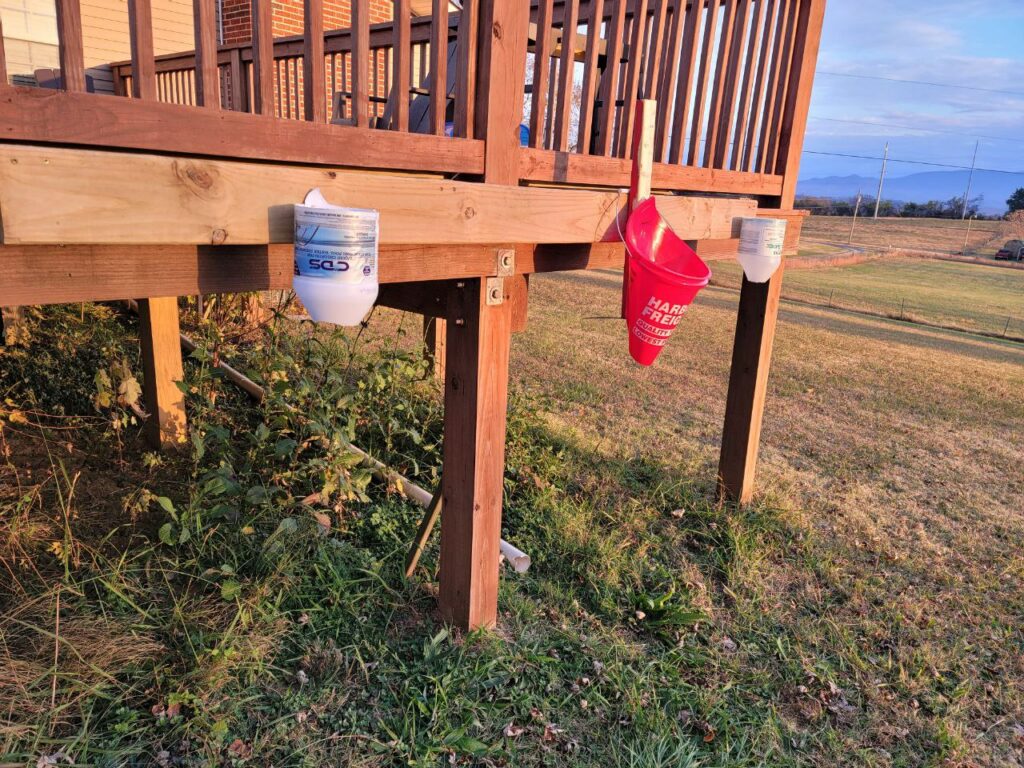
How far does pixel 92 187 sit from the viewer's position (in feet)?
4.50

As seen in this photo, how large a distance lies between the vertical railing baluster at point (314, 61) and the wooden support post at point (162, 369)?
84.0 inches

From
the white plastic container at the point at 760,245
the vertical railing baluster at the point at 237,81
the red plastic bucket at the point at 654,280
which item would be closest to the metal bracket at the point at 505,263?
the red plastic bucket at the point at 654,280

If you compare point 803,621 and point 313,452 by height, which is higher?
point 313,452

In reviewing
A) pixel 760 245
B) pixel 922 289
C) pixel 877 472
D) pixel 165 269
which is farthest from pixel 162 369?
pixel 922 289

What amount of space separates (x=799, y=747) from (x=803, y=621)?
0.83m

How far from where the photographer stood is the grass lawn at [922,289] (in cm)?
1495

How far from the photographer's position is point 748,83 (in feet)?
11.4

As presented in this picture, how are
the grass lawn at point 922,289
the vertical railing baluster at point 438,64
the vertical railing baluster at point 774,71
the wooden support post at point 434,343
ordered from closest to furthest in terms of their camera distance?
the vertical railing baluster at point 438,64, the vertical railing baluster at point 774,71, the wooden support post at point 434,343, the grass lawn at point 922,289

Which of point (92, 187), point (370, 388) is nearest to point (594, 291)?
point (370, 388)

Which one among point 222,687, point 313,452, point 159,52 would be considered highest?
point 159,52

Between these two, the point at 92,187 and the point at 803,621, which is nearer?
the point at 92,187

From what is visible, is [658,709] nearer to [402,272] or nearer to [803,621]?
[803,621]

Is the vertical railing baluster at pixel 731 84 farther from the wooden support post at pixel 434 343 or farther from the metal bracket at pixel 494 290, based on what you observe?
the wooden support post at pixel 434 343

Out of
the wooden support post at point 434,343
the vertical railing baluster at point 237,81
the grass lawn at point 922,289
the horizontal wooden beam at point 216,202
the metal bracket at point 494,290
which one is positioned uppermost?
the vertical railing baluster at point 237,81
